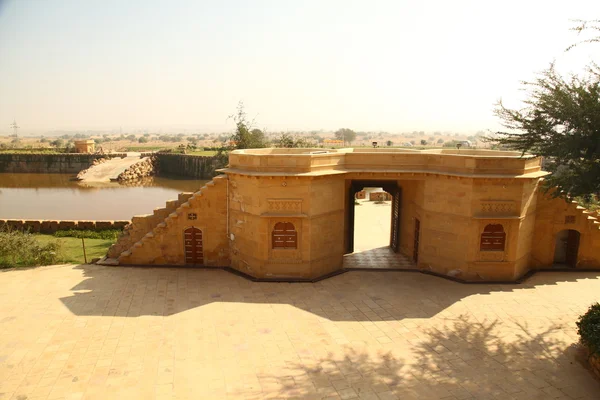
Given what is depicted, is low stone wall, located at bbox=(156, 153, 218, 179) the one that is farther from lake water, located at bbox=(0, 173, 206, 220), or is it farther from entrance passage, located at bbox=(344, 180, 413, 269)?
entrance passage, located at bbox=(344, 180, 413, 269)

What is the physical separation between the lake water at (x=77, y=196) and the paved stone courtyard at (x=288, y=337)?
21.4 meters

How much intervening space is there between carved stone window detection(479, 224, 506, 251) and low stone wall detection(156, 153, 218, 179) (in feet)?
142

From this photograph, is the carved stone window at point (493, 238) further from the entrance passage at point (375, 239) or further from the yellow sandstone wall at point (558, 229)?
the entrance passage at point (375, 239)

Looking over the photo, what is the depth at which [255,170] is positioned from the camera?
574 inches

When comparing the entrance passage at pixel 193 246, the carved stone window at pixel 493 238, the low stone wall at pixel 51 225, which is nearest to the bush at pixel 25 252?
the entrance passage at pixel 193 246

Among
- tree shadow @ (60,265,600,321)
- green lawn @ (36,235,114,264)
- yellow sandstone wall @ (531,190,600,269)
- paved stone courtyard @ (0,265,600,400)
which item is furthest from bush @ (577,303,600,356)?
green lawn @ (36,235,114,264)

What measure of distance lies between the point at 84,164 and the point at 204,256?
5889 centimetres

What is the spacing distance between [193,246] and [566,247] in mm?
14758

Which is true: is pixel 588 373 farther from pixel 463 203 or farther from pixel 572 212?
pixel 572 212

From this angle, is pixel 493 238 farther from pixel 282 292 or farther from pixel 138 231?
pixel 138 231

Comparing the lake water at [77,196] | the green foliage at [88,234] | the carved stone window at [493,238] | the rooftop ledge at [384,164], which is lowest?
the lake water at [77,196]

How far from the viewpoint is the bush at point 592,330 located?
9.53 m

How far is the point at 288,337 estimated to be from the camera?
36.6ft

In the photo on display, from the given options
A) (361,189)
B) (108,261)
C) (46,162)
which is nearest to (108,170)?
(46,162)
